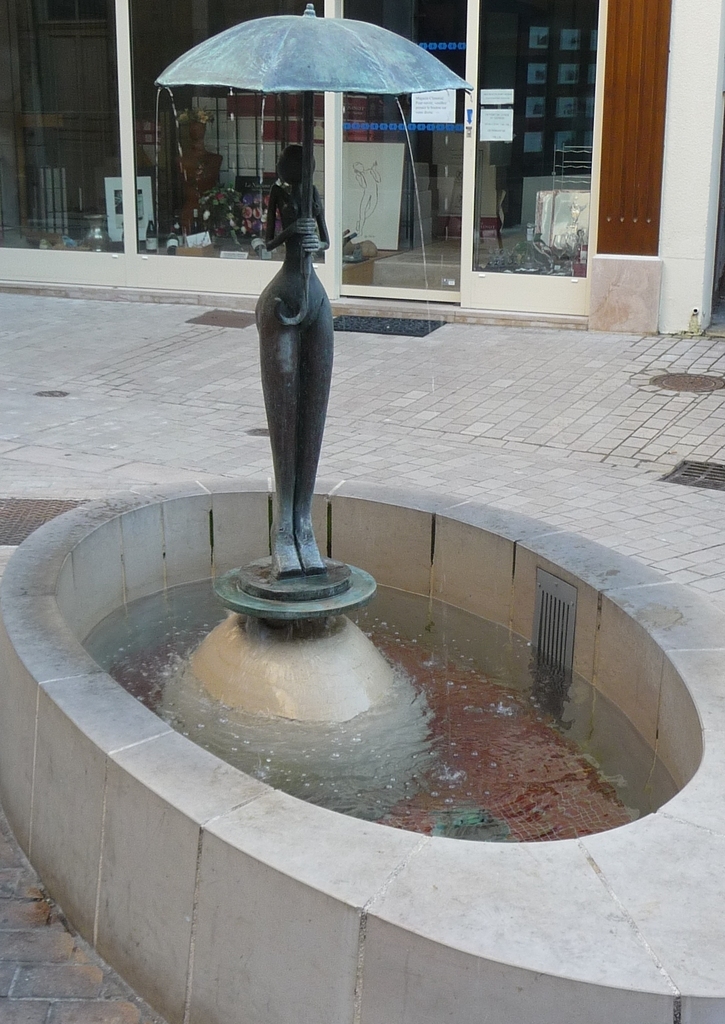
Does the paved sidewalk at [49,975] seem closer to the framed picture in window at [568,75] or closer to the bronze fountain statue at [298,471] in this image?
the bronze fountain statue at [298,471]

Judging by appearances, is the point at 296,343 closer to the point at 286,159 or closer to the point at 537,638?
the point at 286,159


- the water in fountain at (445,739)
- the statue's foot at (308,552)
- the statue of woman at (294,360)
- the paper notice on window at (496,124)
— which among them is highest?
the paper notice on window at (496,124)

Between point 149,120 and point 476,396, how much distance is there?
566cm

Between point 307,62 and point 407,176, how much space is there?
899 cm

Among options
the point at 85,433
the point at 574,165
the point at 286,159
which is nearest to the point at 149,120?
the point at 574,165

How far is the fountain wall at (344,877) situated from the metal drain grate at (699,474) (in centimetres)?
313

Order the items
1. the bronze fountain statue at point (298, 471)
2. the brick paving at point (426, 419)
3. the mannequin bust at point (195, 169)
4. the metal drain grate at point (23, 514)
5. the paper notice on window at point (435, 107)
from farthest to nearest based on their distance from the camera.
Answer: the mannequin bust at point (195, 169) < the paper notice on window at point (435, 107) < the brick paving at point (426, 419) < the metal drain grate at point (23, 514) < the bronze fountain statue at point (298, 471)

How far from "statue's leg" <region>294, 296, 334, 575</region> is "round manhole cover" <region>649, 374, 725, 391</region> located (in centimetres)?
552

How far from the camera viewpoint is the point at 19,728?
13.1 feet

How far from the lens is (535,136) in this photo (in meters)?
11.7

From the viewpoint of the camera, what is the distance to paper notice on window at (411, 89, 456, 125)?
471 inches

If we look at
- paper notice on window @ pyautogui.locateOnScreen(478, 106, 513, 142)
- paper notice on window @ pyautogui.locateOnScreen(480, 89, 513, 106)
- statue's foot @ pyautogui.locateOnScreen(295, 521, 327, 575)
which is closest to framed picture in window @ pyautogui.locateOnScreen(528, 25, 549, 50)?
paper notice on window @ pyautogui.locateOnScreen(480, 89, 513, 106)

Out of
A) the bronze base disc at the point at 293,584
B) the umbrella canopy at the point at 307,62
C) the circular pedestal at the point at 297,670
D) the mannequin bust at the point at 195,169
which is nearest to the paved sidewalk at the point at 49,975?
the circular pedestal at the point at 297,670

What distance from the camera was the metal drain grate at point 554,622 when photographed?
493cm
